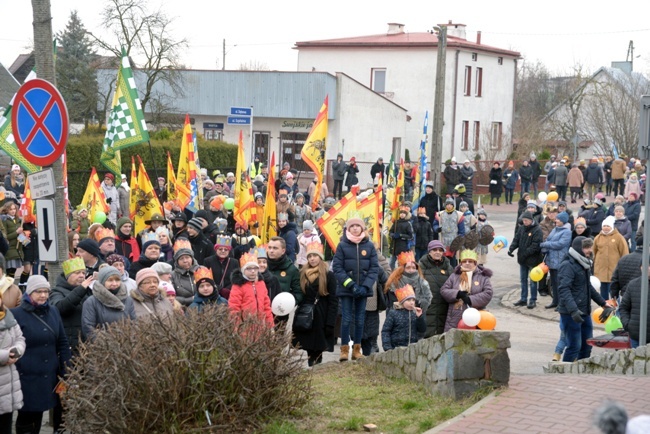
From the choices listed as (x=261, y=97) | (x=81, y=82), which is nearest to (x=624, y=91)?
(x=261, y=97)

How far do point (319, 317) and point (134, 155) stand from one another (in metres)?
21.0

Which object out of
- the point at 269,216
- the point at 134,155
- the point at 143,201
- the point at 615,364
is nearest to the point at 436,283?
the point at 615,364

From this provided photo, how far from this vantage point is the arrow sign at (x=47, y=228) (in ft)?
27.8

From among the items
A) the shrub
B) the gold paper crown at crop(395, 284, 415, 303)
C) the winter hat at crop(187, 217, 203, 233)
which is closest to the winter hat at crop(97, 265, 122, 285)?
the shrub

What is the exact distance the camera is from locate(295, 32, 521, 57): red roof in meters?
54.7

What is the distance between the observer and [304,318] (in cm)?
1055

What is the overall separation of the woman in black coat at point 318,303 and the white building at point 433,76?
4169cm

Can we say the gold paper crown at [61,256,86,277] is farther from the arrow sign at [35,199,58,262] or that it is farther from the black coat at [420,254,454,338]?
the black coat at [420,254,454,338]

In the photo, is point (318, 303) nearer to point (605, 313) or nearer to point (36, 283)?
point (36, 283)

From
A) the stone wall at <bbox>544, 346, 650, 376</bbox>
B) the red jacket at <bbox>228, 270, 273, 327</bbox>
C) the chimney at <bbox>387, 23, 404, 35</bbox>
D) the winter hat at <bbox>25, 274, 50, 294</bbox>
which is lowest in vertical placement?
the stone wall at <bbox>544, 346, 650, 376</bbox>

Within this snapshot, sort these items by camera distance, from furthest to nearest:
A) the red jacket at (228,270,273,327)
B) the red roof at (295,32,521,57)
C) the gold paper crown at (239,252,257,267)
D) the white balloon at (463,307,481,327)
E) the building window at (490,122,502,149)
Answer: the building window at (490,122,502,149) → the red roof at (295,32,521,57) → the gold paper crown at (239,252,257,267) → the red jacket at (228,270,273,327) → the white balloon at (463,307,481,327)

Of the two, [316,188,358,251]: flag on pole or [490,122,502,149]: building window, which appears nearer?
[316,188,358,251]: flag on pole

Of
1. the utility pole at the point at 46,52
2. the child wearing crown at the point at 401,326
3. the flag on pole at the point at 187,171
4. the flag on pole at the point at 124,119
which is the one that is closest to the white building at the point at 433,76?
the flag on pole at the point at 187,171

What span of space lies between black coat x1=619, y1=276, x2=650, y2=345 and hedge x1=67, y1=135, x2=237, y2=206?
19.6m
